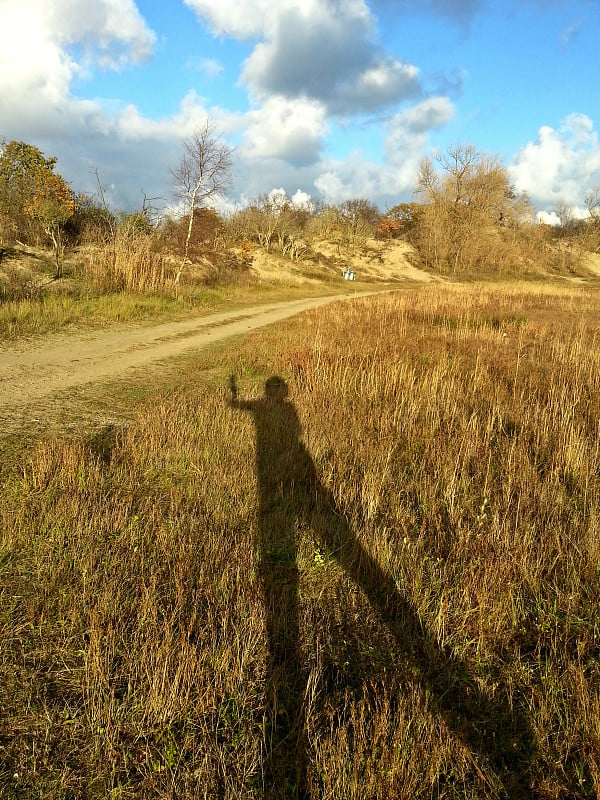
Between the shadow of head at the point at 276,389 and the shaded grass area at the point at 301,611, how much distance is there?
4.26ft

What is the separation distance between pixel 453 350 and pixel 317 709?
29.0ft

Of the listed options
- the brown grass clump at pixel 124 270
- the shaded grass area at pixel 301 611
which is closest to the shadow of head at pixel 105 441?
the shaded grass area at pixel 301 611

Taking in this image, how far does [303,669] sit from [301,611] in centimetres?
38

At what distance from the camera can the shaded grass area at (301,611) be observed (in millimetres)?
1718

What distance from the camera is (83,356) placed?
347 inches

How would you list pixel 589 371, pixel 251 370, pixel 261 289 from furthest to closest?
1. pixel 261 289
2. pixel 251 370
3. pixel 589 371

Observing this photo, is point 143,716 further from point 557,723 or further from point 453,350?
point 453,350

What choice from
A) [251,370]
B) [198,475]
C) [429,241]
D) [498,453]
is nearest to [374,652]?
[198,475]

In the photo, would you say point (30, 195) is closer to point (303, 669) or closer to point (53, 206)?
point (53, 206)

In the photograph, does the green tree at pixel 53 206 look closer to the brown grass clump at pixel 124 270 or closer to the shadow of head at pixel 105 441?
the brown grass clump at pixel 124 270

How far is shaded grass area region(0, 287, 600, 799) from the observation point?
67.6 inches

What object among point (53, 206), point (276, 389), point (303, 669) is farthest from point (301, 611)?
point (53, 206)

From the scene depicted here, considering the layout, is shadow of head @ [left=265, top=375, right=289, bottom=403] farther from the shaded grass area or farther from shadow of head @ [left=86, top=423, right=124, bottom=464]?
shadow of head @ [left=86, top=423, right=124, bottom=464]

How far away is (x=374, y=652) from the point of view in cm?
227
